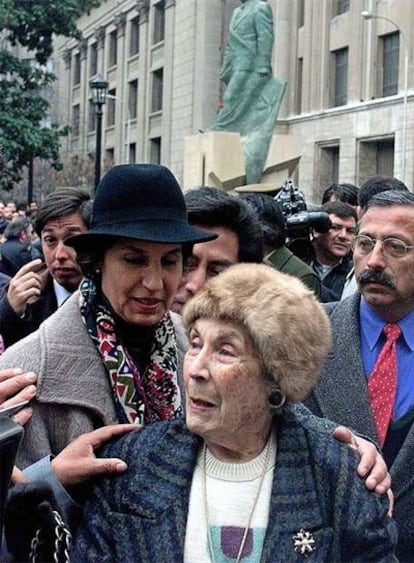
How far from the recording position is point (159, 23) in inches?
2192

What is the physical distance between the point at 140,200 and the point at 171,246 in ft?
0.55

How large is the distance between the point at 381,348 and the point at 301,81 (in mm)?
43284

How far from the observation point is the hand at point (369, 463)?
270 centimetres

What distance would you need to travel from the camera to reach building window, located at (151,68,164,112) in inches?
2194

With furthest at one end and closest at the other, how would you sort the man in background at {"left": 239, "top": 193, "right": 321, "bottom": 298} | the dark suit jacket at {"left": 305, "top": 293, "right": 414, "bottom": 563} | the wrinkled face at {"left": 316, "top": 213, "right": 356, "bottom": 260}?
the wrinkled face at {"left": 316, "top": 213, "right": 356, "bottom": 260} < the man in background at {"left": 239, "top": 193, "right": 321, "bottom": 298} < the dark suit jacket at {"left": 305, "top": 293, "right": 414, "bottom": 563}

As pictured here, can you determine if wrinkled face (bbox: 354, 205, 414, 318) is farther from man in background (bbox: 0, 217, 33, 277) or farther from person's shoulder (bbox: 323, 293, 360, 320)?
man in background (bbox: 0, 217, 33, 277)

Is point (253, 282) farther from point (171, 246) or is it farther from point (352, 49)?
point (352, 49)

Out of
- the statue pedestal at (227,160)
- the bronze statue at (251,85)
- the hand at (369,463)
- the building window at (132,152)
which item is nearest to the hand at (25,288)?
the hand at (369,463)

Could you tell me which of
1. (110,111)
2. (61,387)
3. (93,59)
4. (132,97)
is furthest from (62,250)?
(93,59)

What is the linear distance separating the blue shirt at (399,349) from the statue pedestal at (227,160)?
1745 cm

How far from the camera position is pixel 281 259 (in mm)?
5820

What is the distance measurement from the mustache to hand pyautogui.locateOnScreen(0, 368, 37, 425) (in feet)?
4.95

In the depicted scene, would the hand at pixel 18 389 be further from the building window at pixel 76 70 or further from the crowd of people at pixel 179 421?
the building window at pixel 76 70

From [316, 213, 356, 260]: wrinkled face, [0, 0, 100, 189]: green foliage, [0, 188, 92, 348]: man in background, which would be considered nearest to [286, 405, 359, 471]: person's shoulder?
[0, 188, 92, 348]: man in background
